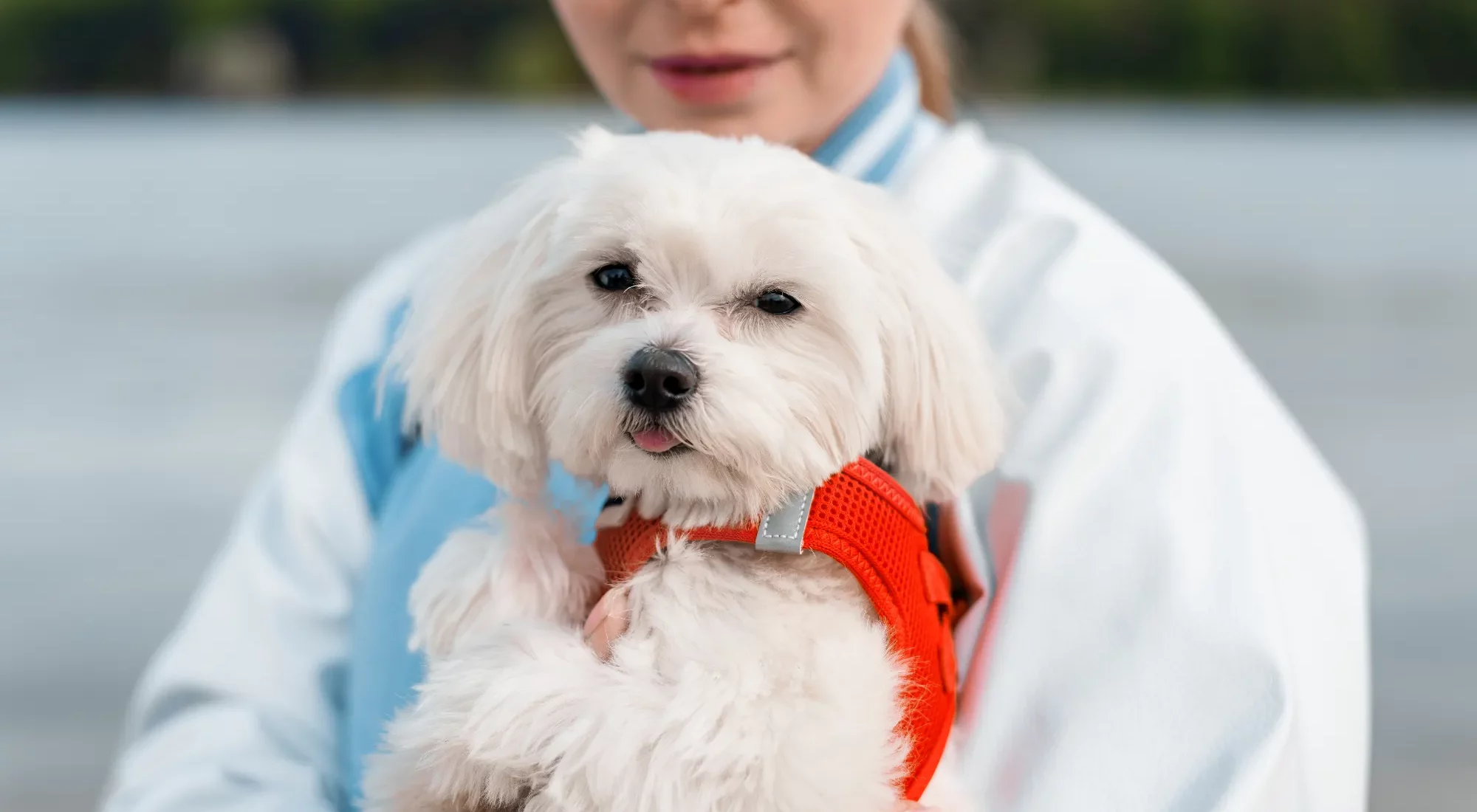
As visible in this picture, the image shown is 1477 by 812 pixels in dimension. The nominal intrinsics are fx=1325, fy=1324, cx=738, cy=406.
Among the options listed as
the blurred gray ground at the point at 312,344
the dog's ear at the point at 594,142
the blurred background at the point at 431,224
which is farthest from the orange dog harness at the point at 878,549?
the blurred gray ground at the point at 312,344

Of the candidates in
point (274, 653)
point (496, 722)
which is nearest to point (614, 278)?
point (496, 722)

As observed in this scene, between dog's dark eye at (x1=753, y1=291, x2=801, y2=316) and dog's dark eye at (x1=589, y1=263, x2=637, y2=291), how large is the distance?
117 millimetres

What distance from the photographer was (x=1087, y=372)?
144cm

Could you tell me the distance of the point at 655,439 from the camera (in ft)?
3.69

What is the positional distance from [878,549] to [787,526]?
0.09m

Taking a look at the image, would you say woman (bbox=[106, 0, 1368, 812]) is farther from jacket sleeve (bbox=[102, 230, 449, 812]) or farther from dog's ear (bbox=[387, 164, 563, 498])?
dog's ear (bbox=[387, 164, 563, 498])

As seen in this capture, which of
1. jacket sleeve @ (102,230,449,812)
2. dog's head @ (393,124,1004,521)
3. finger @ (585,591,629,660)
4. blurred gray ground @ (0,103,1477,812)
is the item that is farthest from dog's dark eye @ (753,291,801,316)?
jacket sleeve @ (102,230,449,812)

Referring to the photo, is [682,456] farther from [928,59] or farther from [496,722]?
[928,59]

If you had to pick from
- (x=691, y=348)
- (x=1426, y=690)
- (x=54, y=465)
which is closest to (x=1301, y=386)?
(x=1426, y=690)

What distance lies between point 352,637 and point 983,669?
82cm

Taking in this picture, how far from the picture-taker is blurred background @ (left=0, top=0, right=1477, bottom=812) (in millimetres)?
4391

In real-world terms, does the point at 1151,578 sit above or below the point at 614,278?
below

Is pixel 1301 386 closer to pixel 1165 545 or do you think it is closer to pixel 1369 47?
pixel 1165 545

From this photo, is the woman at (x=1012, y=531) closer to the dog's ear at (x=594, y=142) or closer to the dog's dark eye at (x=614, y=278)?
the dog's dark eye at (x=614, y=278)
